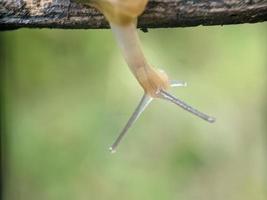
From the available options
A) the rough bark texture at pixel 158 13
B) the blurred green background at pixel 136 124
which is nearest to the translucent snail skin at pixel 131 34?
the rough bark texture at pixel 158 13

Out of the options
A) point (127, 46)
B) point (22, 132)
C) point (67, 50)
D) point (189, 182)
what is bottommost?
point (189, 182)

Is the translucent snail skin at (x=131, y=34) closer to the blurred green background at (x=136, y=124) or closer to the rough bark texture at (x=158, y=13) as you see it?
the rough bark texture at (x=158, y=13)

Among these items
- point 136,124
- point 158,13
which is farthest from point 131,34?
point 136,124

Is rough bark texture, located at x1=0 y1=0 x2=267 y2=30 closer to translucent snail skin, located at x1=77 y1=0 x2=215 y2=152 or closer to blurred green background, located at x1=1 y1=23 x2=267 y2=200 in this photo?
translucent snail skin, located at x1=77 y1=0 x2=215 y2=152

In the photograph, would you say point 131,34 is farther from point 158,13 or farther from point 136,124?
point 136,124

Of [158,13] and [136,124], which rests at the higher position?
[158,13]

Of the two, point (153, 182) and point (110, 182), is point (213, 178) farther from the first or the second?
point (110, 182)

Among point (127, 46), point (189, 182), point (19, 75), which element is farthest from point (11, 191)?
point (127, 46)
